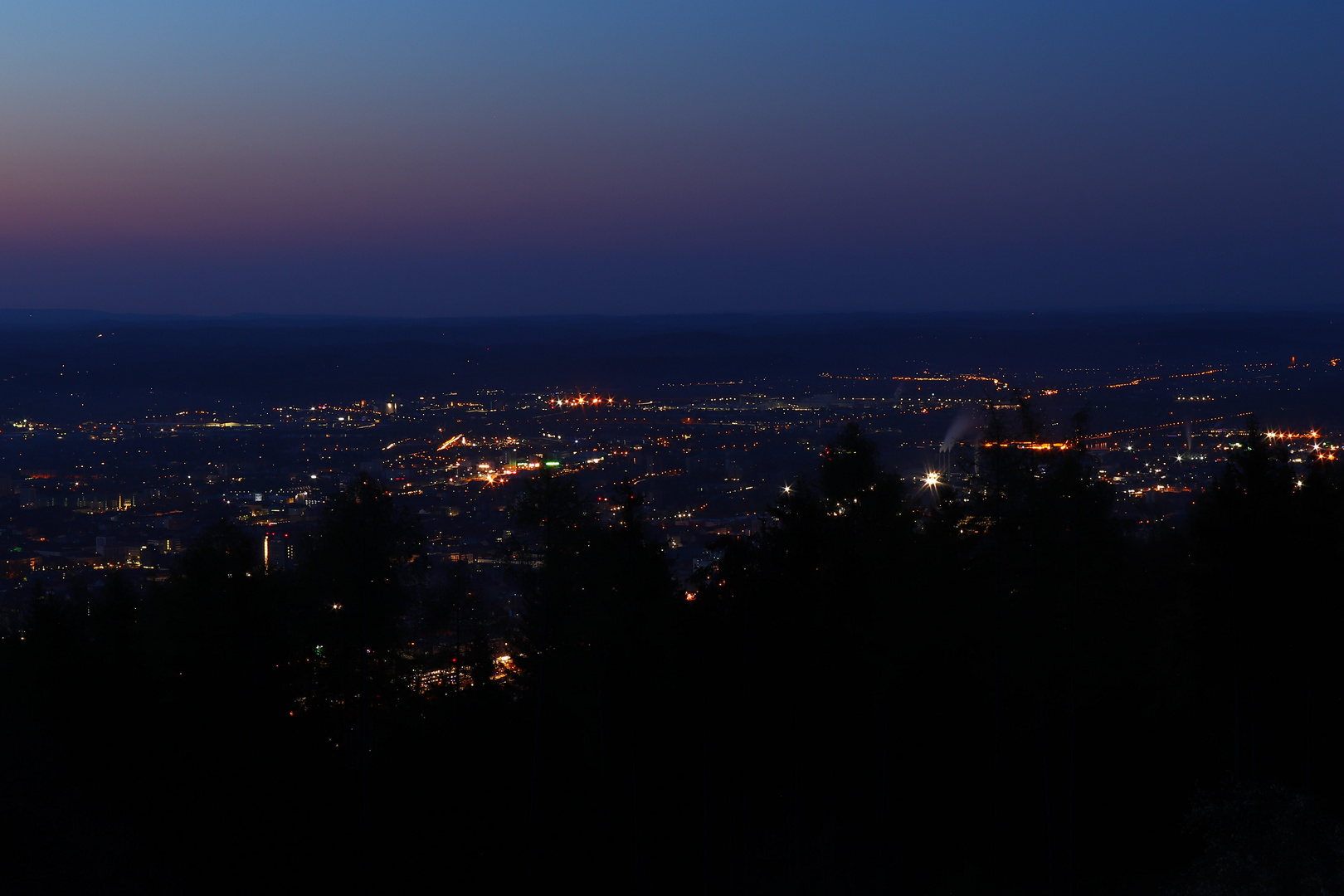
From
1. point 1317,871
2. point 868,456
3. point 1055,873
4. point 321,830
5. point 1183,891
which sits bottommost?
point 1055,873

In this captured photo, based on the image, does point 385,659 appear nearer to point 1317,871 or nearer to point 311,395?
point 1317,871

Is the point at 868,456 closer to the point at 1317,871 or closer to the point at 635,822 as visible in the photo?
the point at 635,822

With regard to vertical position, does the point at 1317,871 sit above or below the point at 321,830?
above

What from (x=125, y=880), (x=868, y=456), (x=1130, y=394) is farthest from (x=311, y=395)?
(x=125, y=880)

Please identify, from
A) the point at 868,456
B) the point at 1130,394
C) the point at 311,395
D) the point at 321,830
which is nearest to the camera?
the point at 321,830

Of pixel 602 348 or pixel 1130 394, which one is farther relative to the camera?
pixel 602 348

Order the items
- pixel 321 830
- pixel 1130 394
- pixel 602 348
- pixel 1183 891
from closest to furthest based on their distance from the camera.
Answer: pixel 1183 891 → pixel 321 830 → pixel 1130 394 → pixel 602 348

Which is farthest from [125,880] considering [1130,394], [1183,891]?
[1130,394]
